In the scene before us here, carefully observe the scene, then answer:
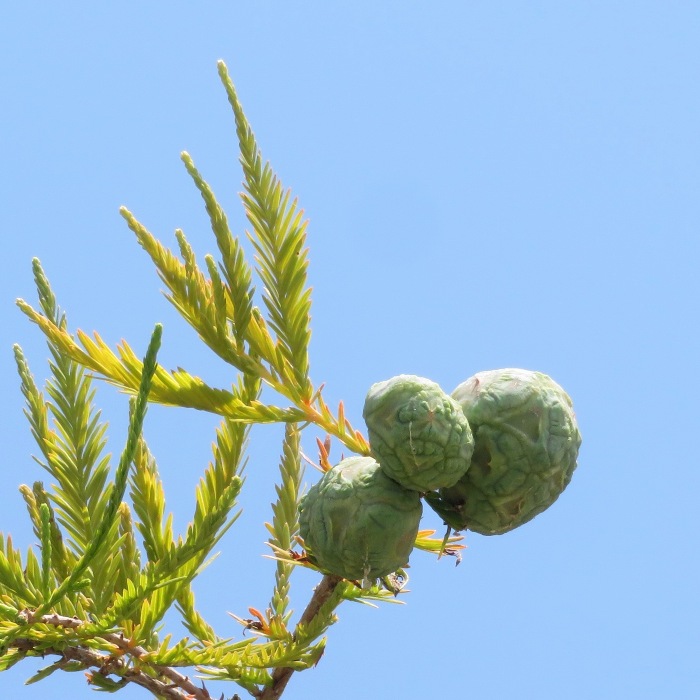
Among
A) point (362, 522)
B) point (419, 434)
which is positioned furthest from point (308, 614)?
point (419, 434)

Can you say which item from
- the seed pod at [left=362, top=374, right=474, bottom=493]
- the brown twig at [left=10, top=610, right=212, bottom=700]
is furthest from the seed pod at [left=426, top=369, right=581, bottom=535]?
the brown twig at [left=10, top=610, right=212, bottom=700]

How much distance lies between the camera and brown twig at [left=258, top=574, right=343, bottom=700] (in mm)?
2197

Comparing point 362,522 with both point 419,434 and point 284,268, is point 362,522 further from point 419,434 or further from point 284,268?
point 284,268

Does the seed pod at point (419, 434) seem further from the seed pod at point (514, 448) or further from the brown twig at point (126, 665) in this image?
the brown twig at point (126, 665)

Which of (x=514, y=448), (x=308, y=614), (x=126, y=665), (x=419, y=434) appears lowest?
(x=126, y=665)

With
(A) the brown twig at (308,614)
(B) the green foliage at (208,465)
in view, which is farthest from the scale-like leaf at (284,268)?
(A) the brown twig at (308,614)

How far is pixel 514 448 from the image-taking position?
1.97 m

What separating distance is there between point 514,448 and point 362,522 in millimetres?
378

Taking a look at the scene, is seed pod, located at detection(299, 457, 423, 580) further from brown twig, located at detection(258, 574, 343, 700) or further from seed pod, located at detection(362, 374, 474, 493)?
brown twig, located at detection(258, 574, 343, 700)

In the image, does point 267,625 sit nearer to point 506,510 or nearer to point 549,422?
point 506,510

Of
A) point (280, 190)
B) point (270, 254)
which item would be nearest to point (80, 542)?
point (270, 254)

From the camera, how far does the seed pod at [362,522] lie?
195cm

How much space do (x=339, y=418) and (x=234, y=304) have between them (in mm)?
397

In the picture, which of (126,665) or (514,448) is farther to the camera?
(126,665)
